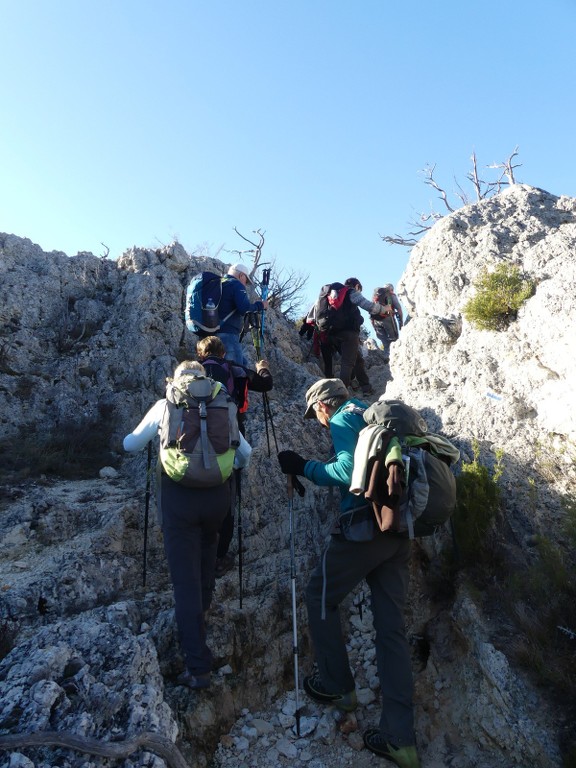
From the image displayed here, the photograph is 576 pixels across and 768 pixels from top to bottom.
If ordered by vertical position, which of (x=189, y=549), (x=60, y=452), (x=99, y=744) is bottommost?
(x=99, y=744)

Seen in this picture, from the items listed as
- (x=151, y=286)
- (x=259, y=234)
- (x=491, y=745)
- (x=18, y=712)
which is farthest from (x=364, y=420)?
(x=259, y=234)

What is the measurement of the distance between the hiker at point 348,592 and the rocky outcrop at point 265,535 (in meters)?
0.39

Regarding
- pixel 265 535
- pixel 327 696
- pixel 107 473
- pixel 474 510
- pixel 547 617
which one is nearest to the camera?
pixel 547 617

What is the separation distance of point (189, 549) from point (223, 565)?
186cm

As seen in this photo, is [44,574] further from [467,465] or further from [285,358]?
[285,358]

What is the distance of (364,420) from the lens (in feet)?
15.8

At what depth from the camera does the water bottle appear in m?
7.61

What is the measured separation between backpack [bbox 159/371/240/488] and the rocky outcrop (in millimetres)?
1333

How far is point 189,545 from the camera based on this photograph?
4.62 m

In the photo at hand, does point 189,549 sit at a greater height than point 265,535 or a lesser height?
greater

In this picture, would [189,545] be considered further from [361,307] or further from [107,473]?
[361,307]

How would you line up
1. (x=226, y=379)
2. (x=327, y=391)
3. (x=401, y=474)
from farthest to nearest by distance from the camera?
(x=226, y=379), (x=327, y=391), (x=401, y=474)

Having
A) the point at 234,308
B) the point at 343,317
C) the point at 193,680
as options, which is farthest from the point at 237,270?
the point at 193,680

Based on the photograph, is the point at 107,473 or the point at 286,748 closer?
the point at 286,748
